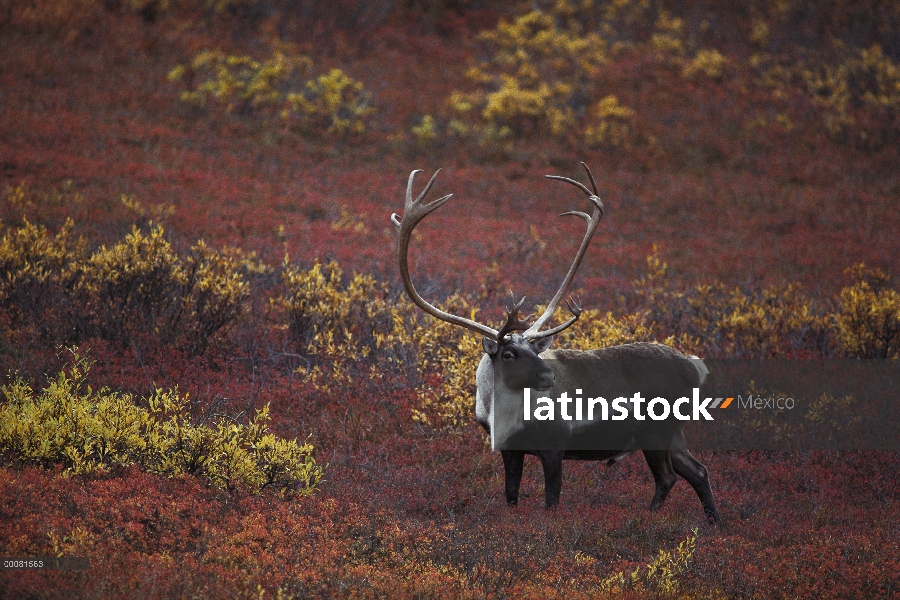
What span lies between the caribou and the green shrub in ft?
5.09

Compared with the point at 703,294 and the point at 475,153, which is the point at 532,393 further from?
the point at 475,153

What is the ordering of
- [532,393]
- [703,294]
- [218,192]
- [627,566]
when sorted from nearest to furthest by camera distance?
[627,566]
[532,393]
[703,294]
[218,192]

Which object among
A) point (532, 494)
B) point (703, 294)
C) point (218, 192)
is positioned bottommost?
point (532, 494)

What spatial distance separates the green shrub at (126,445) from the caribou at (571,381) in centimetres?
155

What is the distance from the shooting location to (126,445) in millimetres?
6516

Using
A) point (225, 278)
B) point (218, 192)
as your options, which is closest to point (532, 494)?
point (225, 278)

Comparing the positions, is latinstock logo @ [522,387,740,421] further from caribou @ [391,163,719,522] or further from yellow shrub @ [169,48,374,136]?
yellow shrub @ [169,48,374,136]

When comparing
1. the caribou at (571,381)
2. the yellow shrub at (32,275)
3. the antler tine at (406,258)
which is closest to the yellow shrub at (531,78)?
the yellow shrub at (32,275)

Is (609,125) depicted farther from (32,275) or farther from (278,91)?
(32,275)

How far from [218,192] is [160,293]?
674cm

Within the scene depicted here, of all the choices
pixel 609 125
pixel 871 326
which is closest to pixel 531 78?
pixel 609 125

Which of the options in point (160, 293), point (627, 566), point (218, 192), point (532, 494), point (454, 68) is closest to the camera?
point (627, 566)

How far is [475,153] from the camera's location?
891 inches

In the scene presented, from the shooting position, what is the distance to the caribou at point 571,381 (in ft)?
22.8
